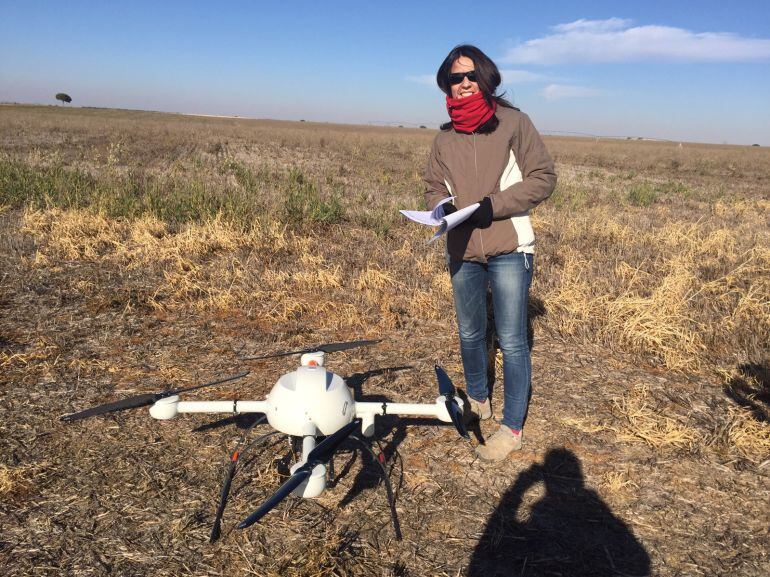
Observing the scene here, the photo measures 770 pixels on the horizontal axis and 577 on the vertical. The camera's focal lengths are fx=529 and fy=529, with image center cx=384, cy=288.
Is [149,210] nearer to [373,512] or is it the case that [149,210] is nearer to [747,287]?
[373,512]

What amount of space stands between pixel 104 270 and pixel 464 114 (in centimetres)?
556

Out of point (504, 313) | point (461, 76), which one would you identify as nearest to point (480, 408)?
point (504, 313)

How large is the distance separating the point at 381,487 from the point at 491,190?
1.81 m

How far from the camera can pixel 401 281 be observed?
6.52 metres

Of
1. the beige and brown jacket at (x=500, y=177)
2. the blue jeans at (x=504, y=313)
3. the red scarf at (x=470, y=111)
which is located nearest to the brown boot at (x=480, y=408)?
the blue jeans at (x=504, y=313)

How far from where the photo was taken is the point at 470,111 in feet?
9.20

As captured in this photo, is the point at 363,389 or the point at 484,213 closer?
the point at 484,213

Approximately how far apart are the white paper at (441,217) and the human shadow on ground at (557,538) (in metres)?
1.57

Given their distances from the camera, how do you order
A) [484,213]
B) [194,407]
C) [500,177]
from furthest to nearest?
[500,177] < [484,213] < [194,407]

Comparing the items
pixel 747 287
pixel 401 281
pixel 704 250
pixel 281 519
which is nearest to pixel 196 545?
pixel 281 519

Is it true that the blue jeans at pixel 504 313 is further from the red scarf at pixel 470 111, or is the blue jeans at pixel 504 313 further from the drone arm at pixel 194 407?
the drone arm at pixel 194 407

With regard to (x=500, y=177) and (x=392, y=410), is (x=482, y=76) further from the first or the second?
(x=392, y=410)

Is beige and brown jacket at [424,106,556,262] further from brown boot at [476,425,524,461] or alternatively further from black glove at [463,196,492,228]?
brown boot at [476,425,524,461]

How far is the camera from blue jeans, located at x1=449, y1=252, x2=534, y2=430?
9.86 ft
